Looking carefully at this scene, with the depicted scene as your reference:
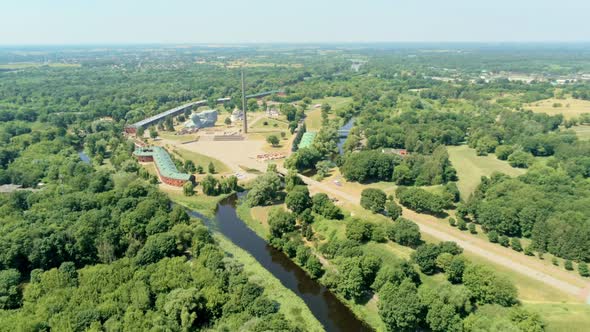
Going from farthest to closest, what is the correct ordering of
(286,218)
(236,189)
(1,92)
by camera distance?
(1,92)
(236,189)
(286,218)

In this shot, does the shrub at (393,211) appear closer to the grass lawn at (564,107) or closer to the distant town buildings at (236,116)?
the distant town buildings at (236,116)

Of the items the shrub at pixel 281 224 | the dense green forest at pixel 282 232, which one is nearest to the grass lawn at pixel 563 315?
the dense green forest at pixel 282 232

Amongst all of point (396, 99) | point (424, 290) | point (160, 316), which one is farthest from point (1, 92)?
point (424, 290)

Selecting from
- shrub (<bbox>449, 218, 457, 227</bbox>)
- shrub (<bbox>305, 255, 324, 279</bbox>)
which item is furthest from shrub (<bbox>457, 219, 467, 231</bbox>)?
shrub (<bbox>305, 255, 324, 279</bbox>)

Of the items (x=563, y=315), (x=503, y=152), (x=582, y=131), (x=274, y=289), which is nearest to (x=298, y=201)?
(x=274, y=289)

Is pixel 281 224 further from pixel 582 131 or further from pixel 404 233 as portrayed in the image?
pixel 582 131

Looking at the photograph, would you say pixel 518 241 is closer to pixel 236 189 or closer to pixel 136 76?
pixel 236 189

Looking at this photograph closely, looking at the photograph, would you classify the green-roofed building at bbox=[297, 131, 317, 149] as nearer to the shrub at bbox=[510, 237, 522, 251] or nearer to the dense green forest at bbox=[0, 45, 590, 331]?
the dense green forest at bbox=[0, 45, 590, 331]
